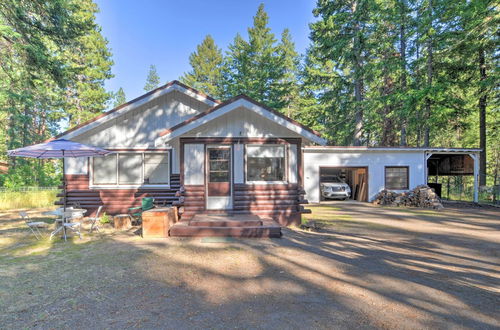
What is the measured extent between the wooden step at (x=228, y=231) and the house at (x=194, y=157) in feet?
3.94

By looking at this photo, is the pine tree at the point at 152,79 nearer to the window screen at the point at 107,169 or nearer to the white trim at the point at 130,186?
the window screen at the point at 107,169

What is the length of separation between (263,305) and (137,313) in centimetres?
163

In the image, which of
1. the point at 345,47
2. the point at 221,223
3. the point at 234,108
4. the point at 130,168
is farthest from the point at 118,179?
the point at 345,47

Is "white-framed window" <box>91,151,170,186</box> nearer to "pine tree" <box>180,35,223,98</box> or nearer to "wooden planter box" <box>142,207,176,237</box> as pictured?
"wooden planter box" <box>142,207,176,237</box>

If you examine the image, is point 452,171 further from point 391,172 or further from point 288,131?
point 288,131

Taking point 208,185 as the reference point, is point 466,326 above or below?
below

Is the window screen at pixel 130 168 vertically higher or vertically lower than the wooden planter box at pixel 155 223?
higher

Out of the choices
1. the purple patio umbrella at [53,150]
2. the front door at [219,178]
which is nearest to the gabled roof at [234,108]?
the front door at [219,178]

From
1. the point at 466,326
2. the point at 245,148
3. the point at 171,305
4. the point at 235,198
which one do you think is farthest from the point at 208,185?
the point at 466,326

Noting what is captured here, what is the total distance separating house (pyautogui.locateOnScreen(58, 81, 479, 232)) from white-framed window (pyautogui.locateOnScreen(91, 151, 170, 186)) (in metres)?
0.04

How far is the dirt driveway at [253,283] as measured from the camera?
3.07 meters

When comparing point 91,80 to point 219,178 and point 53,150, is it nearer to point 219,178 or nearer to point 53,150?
point 53,150

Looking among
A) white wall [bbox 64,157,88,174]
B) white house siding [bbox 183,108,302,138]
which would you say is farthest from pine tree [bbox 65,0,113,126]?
white house siding [bbox 183,108,302,138]

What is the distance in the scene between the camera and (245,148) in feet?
27.6
